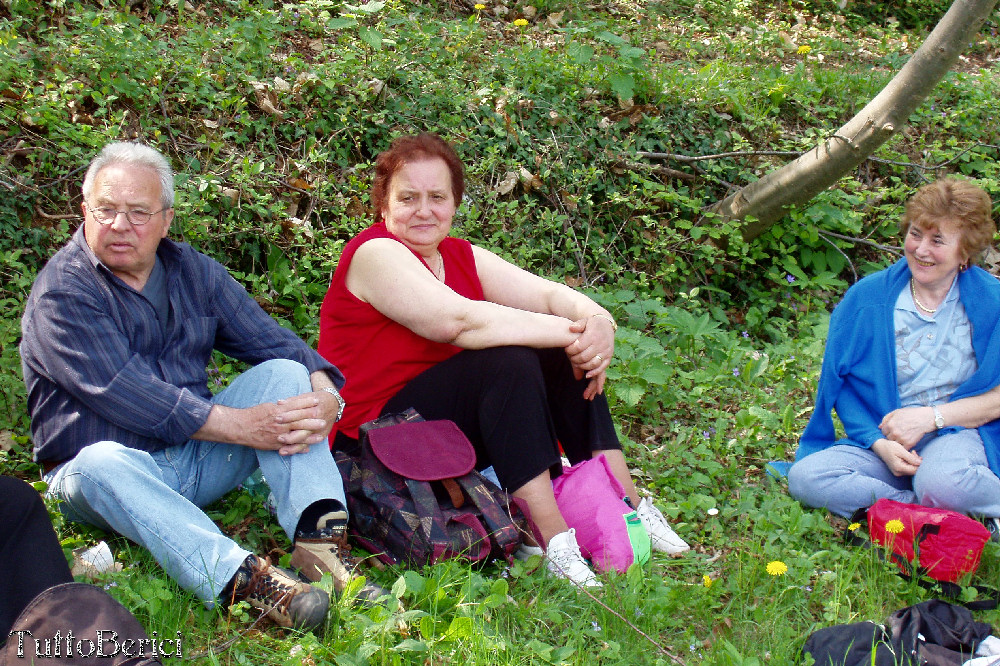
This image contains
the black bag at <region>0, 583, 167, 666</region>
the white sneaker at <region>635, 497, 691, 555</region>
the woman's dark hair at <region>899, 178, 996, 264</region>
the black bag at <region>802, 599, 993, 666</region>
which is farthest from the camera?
the woman's dark hair at <region>899, 178, 996, 264</region>

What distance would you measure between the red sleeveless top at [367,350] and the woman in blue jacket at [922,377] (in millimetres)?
1620

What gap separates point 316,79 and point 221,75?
0.53m

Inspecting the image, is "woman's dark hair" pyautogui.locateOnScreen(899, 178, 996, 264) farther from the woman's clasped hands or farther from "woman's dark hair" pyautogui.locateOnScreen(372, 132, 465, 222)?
Result: "woman's dark hair" pyautogui.locateOnScreen(372, 132, 465, 222)

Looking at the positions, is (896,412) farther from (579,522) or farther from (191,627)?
(191,627)

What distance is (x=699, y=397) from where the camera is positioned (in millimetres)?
4387

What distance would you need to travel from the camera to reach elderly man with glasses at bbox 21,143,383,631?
8.05 ft

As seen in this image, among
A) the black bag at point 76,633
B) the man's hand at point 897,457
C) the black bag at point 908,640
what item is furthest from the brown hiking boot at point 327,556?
the man's hand at point 897,457

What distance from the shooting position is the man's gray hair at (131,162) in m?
2.77

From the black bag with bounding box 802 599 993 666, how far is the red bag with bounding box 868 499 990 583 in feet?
1.44

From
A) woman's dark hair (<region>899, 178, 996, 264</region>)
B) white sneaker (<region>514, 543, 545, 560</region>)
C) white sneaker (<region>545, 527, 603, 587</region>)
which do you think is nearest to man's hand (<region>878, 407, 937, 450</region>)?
woman's dark hair (<region>899, 178, 996, 264</region>)

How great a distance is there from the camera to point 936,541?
2.98 metres

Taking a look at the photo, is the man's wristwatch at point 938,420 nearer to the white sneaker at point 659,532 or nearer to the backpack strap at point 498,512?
the white sneaker at point 659,532

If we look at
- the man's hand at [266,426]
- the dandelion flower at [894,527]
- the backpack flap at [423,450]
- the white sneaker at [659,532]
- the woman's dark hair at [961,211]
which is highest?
the woman's dark hair at [961,211]

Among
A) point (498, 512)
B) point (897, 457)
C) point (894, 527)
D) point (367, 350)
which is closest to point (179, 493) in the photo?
point (367, 350)
